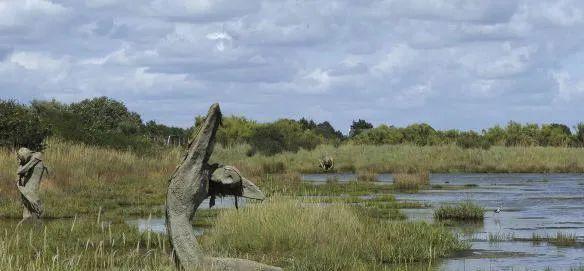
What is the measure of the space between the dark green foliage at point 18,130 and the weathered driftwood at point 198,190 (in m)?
28.4

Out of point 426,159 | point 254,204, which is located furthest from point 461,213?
point 426,159

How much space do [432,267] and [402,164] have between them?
4300 cm

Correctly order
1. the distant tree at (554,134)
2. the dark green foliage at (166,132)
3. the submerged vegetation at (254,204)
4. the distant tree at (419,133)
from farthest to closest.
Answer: the distant tree at (419,133)
the dark green foliage at (166,132)
the distant tree at (554,134)
the submerged vegetation at (254,204)

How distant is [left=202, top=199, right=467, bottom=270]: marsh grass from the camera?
50.7 ft

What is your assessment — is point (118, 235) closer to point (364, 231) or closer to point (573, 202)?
point (364, 231)

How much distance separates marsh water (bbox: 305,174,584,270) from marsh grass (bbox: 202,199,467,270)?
0.77 m

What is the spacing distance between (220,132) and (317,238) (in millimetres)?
70081

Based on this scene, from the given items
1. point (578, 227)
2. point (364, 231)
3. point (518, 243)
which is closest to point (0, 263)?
point (364, 231)

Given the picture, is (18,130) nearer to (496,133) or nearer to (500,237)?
(500,237)

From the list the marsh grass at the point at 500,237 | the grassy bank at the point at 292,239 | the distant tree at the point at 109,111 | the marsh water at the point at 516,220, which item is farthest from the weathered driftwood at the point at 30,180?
the distant tree at the point at 109,111

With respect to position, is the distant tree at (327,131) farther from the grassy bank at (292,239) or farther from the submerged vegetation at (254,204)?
the grassy bank at (292,239)

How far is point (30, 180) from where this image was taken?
64.4ft

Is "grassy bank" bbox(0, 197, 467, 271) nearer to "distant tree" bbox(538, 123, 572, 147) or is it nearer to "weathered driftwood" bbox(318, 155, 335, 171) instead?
"weathered driftwood" bbox(318, 155, 335, 171)

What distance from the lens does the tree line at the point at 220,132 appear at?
41.1 meters
